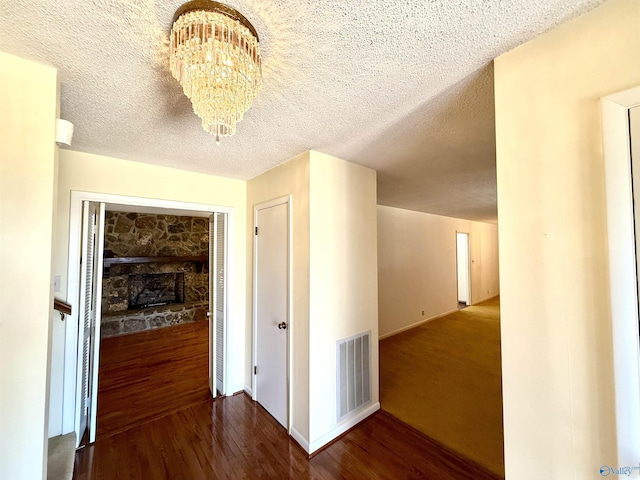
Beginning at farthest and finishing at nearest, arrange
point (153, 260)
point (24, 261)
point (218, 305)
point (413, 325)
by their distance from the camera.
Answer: point (153, 260)
point (413, 325)
point (218, 305)
point (24, 261)

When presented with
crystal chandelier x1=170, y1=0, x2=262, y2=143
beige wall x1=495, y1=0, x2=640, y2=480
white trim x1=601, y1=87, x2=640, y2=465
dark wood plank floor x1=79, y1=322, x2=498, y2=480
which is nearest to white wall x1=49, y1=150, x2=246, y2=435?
dark wood plank floor x1=79, y1=322, x2=498, y2=480

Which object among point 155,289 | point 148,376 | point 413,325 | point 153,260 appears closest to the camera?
point 148,376

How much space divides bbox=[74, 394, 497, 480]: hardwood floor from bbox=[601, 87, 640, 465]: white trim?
1.48m

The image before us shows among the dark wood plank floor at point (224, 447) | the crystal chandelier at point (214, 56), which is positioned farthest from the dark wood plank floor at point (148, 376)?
the crystal chandelier at point (214, 56)

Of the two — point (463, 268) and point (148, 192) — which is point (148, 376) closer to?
point (148, 192)

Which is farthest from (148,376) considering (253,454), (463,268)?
(463,268)

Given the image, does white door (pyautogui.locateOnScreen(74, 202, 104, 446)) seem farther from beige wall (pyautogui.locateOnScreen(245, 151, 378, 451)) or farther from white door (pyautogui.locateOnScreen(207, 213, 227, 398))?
beige wall (pyautogui.locateOnScreen(245, 151, 378, 451))

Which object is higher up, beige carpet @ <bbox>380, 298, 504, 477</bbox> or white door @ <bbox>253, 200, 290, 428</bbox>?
white door @ <bbox>253, 200, 290, 428</bbox>

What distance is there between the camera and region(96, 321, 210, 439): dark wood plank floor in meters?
2.43

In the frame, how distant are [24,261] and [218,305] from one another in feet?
6.39

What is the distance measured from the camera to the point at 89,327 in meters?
2.12

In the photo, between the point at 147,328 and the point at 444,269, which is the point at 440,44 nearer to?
the point at 444,269

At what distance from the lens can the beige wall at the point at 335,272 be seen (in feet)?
6.59

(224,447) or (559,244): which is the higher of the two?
(559,244)
